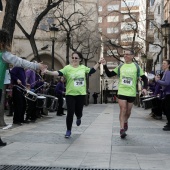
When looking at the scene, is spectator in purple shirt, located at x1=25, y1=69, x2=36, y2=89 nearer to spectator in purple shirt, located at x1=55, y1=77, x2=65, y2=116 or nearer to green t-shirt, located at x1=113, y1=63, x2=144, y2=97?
spectator in purple shirt, located at x1=55, y1=77, x2=65, y2=116

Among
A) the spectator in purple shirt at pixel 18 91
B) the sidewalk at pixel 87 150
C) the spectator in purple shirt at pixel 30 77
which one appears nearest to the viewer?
the sidewalk at pixel 87 150

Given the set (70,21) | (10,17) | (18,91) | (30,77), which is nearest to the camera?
(18,91)

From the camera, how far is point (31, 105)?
1209 centimetres

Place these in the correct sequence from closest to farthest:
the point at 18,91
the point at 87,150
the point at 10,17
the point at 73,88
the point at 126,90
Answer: the point at 87,150 → the point at 73,88 → the point at 126,90 → the point at 18,91 → the point at 10,17

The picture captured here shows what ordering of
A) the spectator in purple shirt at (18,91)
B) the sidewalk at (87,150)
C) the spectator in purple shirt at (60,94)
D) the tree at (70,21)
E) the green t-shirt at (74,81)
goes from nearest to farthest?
the sidewalk at (87,150) < the green t-shirt at (74,81) < the spectator in purple shirt at (18,91) < the spectator in purple shirt at (60,94) < the tree at (70,21)

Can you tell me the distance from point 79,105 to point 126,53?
5.38 feet

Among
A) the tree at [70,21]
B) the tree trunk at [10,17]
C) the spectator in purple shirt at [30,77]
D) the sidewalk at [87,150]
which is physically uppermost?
the tree at [70,21]

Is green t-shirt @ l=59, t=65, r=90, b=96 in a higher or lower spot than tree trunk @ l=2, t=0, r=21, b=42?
lower

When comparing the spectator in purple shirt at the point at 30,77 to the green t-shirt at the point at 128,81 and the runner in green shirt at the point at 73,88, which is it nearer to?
the runner in green shirt at the point at 73,88

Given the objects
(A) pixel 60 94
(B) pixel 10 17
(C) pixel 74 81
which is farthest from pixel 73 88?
(A) pixel 60 94

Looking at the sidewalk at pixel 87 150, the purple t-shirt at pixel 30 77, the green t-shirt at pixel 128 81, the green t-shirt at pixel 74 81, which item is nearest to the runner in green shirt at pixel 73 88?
the green t-shirt at pixel 74 81

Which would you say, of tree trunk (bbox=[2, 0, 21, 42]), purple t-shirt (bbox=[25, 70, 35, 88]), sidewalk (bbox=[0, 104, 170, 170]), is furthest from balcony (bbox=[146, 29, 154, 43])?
sidewalk (bbox=[0, 104, 170, 170])

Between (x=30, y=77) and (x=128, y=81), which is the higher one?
(x=30, y=77)

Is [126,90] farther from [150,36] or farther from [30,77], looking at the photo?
[150,36]
